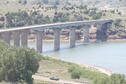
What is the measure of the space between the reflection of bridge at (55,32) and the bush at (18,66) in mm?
36148

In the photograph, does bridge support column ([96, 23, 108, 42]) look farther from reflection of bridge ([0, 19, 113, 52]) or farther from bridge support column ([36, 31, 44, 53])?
bridge support column ([36, 31, 44, 53])

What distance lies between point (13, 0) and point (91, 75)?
10680 centimetres

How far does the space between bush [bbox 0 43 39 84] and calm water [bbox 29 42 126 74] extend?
2032cm

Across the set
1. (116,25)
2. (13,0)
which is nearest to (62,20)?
(116,25)

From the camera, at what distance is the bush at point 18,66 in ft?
158

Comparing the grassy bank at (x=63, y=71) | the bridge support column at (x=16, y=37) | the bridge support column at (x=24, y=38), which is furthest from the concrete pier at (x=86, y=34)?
the grassy bank at (x=63, y=71)

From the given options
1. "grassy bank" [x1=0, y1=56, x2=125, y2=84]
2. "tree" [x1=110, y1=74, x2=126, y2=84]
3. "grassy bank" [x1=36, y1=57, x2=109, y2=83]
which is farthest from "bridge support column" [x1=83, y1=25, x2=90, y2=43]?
"tree" [x1=110, y1=74, x2=126, y2=84]

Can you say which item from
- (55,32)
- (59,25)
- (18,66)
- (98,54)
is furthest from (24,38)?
(18,66)

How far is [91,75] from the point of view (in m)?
58.6

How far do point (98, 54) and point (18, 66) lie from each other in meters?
39.4

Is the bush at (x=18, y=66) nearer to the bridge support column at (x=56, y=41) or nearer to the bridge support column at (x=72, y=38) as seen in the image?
the bridge support column at (x=56, y=41)

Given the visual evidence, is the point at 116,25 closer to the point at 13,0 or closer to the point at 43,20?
the point at 43,20

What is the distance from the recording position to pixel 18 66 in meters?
48.4

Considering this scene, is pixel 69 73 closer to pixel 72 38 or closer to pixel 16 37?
pixel 16 37
